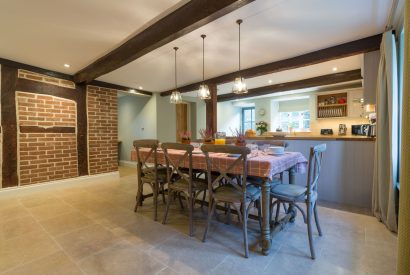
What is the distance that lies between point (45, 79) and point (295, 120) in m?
6.97

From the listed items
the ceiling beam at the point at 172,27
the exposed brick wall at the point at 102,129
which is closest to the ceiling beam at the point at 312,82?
the ceiling beam at the point at 172,27

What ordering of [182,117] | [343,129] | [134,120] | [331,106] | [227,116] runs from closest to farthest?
[343,129] < [331,106] < [134,120] < [182,117] < [227,116]

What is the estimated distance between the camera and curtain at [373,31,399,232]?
2111 millimetres

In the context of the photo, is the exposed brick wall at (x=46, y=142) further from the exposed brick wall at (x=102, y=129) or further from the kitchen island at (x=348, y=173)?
the kitchen island at (x=348, y=173)

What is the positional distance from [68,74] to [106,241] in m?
3.61

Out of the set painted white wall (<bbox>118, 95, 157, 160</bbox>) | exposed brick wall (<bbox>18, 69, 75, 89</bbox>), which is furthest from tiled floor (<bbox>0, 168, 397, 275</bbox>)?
painted white wall (<bbox>118, 95, 157, 160</bbox>)

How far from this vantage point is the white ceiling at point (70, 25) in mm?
1963

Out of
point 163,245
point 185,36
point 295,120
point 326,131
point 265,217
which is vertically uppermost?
point 185,36

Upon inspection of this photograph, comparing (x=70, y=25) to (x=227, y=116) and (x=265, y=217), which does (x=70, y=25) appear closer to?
(x=265, y=217)

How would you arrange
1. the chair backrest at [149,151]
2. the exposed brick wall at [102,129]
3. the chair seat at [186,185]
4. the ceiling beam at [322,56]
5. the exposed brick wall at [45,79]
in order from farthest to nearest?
the exposed brick wall at [102,129] < the exposed brick wall at [45,79] < the ceiling beam at [322,56] < the chair backrest at [149,151] < the chair seat at [186,185]

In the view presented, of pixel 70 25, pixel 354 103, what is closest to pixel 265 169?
pixel 70 25

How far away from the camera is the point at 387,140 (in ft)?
7.53

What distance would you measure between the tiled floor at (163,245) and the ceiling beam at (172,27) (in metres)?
2.14

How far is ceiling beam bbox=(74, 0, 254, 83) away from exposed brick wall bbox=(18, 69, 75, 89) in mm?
1456
